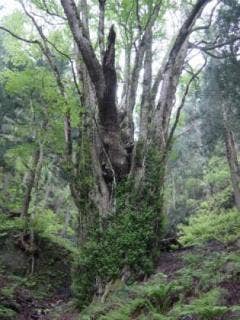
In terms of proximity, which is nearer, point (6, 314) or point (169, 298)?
point (169, 298)

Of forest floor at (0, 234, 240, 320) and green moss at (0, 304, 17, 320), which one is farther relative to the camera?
green moss at (0, 304, 17, 320)

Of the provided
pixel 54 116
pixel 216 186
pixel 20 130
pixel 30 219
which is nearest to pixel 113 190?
pixel 30 219

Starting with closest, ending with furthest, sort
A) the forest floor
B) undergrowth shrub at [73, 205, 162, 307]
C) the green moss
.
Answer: the forest floor < the green moss < undergrowth shrub at [73, 205, 162, 307]

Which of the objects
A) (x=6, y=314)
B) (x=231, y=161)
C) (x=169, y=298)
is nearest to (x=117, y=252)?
(x=6, y=314)

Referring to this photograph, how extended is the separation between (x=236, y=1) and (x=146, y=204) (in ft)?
31.2

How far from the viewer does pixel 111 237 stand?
871 centimetres

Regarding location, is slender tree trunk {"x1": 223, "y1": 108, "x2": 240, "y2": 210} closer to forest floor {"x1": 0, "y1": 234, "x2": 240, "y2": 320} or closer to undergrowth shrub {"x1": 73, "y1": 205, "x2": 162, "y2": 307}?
forest floor {"x1": 0, "y1": 234, "x2": 240, "y2": 320}

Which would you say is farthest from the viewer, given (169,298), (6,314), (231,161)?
(231,161)

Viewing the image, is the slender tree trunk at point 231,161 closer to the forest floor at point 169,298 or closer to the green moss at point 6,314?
the forest floor at point 169,298

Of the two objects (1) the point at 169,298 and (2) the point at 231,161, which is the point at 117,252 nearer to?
(1) the point at 169,298

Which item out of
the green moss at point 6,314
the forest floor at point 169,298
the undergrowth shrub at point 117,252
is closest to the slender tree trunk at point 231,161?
the forest floor at point 169,298

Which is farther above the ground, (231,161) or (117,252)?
(231,161)

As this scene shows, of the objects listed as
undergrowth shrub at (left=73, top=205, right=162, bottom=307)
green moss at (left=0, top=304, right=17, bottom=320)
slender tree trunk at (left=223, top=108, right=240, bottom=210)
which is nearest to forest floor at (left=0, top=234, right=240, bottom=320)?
green moss at (left=0, top=304, right=17, bottom=320)

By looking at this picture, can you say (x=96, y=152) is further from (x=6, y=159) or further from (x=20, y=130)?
(x=6, y=159)
